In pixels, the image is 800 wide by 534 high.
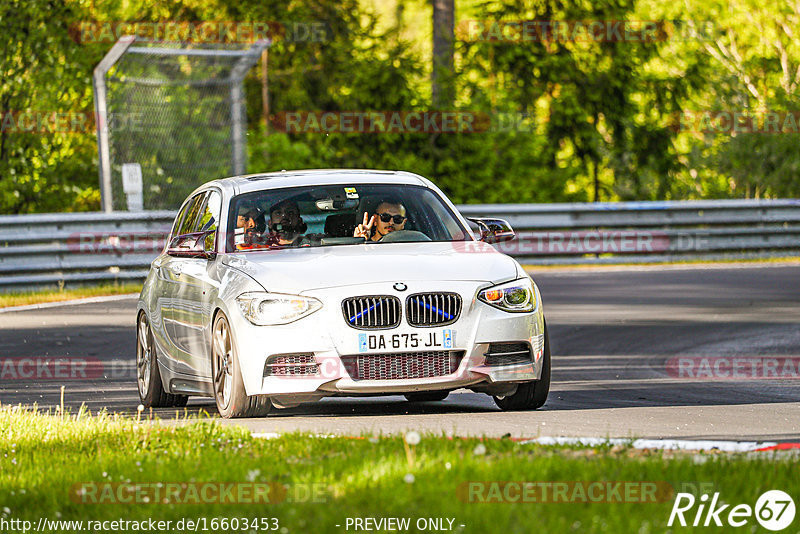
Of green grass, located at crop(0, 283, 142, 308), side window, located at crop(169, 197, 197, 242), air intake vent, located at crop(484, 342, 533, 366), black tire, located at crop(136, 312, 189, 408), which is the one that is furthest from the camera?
green grass, located at crop(0, 283, 142, 308)

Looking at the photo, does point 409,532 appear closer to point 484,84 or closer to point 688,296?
point 688,296

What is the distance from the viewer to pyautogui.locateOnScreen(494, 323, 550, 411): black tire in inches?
397

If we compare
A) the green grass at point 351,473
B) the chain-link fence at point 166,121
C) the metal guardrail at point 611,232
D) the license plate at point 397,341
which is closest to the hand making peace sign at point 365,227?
the license plate at point 397,341

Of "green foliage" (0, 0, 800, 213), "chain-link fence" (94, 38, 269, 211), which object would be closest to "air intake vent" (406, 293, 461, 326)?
"chain-link fence" (94, 38, 269, 211)

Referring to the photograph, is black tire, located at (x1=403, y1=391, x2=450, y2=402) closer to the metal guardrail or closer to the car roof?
the car roof

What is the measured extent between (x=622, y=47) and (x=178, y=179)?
14.7 m

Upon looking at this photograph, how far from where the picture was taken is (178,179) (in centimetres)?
2523

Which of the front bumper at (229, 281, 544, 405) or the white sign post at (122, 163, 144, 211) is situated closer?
the front bumper at (229, 281, 544, 405)

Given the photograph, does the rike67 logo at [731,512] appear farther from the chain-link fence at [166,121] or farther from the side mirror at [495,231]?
the chain-link fence at [166,121]

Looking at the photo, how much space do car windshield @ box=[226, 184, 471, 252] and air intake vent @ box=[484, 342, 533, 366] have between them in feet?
3.98

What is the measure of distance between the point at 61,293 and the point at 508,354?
12939mm

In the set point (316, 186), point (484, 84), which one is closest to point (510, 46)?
point (484, 84)

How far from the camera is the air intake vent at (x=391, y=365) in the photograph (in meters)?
9.47

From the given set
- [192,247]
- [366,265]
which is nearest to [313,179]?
[192,247]
